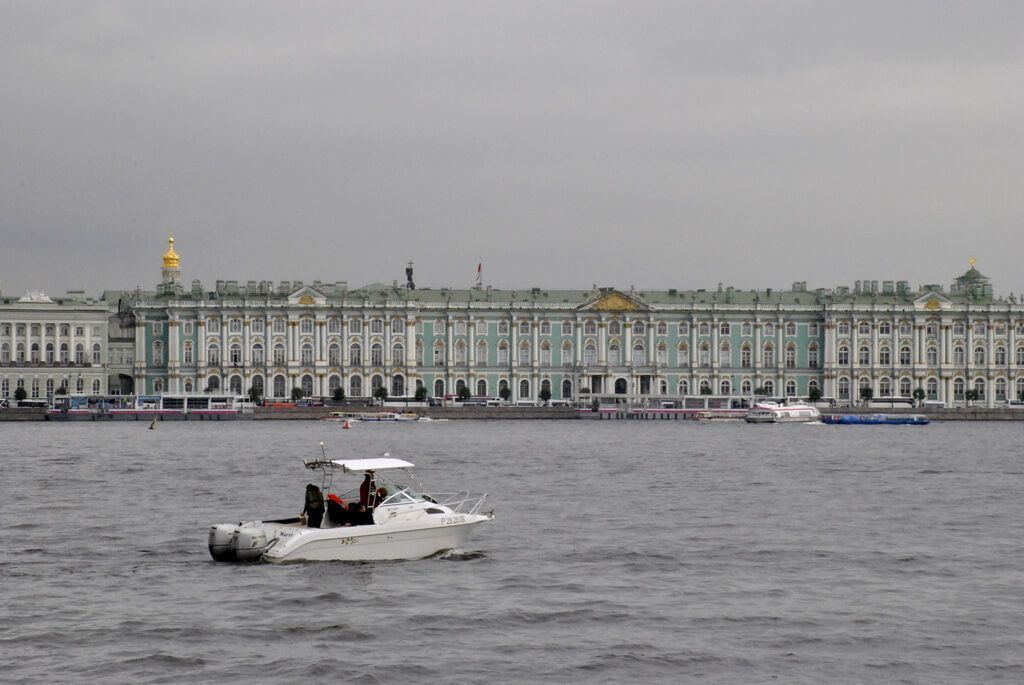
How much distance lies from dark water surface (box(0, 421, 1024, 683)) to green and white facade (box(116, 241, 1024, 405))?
64240 millimetres

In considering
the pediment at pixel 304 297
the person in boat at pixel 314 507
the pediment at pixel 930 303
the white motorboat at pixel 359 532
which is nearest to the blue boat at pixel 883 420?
the pediment at pixel 930 303

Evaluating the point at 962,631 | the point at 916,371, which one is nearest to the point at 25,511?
the point at 962,631

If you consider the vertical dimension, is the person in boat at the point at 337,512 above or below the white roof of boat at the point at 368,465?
below

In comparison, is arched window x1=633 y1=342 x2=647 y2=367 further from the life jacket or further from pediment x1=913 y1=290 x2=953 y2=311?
the life jacket

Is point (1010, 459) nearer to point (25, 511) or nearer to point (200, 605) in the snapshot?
point (25, 511)

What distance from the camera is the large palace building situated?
108875 mm

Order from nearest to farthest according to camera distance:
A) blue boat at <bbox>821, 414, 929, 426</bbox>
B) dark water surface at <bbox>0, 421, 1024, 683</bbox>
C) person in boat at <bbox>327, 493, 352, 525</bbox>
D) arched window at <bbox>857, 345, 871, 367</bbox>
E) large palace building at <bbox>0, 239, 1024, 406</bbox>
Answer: dark water surface at <bbox>0, 421, 1024, 683</bbox> < person in boat at <bbox>327, 493, 352, 525</bbox> < blue boat at <bbox>821, 414, 929, 426</bbox> < large palace building at <bbox>0, 239, 1024, 406</bbox> < arched window at <bbox>857, 345, 871, 367</bbox>

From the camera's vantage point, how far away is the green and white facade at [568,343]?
109 meters

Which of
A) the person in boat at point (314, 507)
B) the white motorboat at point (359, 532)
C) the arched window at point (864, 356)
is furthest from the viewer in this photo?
the arched window at point (864, 356)

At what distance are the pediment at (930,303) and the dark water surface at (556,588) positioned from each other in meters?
69.2

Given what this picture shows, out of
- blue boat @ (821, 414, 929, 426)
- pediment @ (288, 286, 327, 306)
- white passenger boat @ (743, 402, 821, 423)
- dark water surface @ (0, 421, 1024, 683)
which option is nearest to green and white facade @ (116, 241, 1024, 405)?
pediment @ (288, 286, 327, 306)

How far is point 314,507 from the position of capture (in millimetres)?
25484

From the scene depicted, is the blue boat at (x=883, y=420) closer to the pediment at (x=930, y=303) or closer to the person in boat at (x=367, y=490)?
the pediment at (x=930, y=303)

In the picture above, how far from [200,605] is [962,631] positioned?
9569mm
